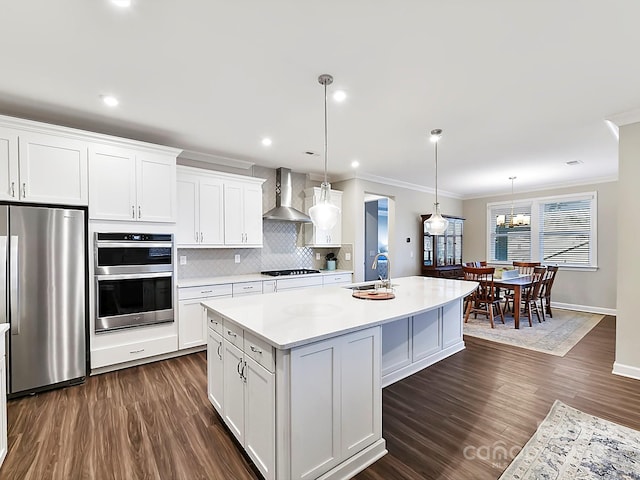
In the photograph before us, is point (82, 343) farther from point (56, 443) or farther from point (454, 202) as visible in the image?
point (454, 202)

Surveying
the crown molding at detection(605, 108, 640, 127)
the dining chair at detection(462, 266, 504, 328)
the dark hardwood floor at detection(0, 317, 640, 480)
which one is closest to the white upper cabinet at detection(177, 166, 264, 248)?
the dark hardwood floor at detection(0, 317, 640, 480)

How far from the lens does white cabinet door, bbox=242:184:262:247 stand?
14.6 ft

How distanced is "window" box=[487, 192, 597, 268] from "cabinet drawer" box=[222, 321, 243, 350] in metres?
Answer: 5.92

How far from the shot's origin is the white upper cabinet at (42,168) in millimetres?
2660

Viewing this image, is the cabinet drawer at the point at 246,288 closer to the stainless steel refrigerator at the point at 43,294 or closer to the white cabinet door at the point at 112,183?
the white cabinet door at the point at 112,183

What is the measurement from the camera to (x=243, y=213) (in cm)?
442

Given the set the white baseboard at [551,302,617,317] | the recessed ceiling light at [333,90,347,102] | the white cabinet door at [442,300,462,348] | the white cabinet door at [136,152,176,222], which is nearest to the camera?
the recessed ceiling light at [333,90,347,102]

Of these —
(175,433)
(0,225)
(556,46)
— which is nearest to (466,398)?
(175,433)

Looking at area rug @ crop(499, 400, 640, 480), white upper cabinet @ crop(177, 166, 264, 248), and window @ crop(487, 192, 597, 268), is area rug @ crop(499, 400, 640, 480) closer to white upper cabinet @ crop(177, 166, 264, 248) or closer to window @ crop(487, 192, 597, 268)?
white upper cabinet @ crop(177, 166, 264, 248)

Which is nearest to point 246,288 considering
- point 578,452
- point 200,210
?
point 200,210

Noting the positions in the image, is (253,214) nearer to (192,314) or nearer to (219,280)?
(219,280)

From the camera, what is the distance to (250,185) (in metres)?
4.50

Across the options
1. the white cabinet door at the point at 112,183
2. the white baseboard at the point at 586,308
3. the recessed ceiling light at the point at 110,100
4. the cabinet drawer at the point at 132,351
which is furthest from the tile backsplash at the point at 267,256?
the white baseboard at the point at 586,308

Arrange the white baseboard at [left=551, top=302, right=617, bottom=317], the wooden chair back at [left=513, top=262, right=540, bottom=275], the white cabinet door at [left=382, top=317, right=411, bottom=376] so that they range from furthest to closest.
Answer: the wooden chair back at [left=513, top=262, right=540, bottom=275] → the white baseboard at [left=551, top=302, right=617, bottom=317] → the white cabinet door at [left=382, top=317, right=411, bottom=376]
